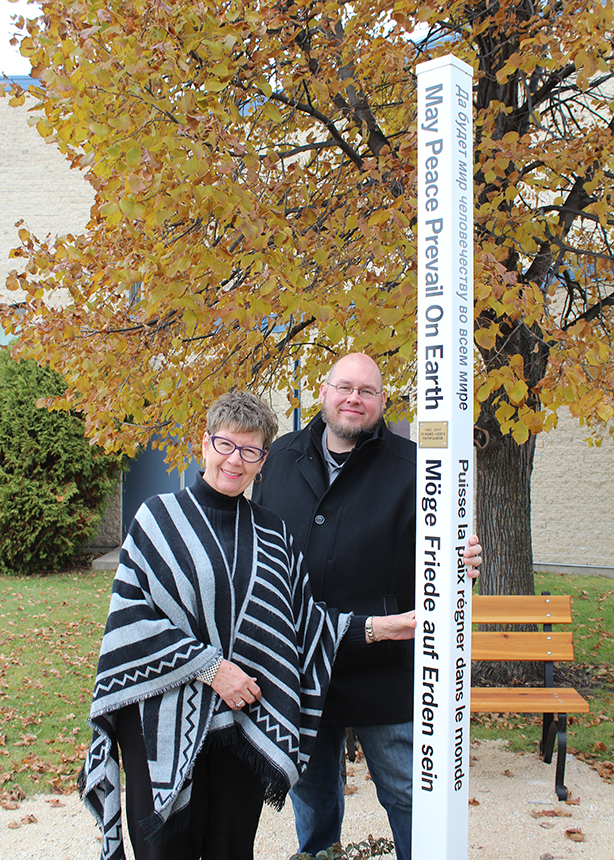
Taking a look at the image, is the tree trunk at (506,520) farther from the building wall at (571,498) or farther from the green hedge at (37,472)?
the building wall at (571,498)

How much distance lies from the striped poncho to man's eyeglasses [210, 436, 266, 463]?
14cm

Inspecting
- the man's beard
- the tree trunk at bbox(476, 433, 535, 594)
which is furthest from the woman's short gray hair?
the tree trunk at bbox(476, 433, 535, 594)

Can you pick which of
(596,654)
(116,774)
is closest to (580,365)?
(116,774)

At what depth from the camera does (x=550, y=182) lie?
5.09m

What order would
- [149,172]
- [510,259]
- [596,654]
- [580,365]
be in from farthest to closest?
[596,654] < [510,259] < [580,365] < [149,172]

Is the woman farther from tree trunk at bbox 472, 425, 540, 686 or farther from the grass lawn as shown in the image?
tree trunk at bbox 472, 425, 540, 686

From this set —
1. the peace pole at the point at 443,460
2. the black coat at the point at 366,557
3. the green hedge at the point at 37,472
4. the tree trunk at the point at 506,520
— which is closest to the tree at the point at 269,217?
the tree trunk at the point at 506,520

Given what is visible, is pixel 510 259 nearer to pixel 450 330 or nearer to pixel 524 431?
pixel 524 431

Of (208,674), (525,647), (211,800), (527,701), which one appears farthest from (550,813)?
(208,674)

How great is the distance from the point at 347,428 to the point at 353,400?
4.2 inches

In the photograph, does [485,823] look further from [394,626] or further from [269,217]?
[269,217]

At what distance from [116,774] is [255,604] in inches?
26.9

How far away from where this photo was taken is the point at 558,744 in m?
4.18

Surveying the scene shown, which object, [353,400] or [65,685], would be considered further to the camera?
[65,685]
